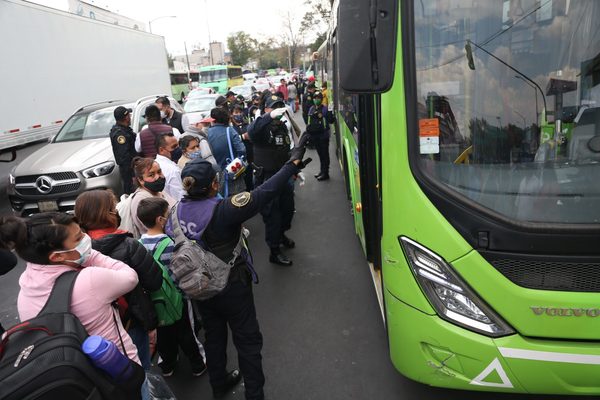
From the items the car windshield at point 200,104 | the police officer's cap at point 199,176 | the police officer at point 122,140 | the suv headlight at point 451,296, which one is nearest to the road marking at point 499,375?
the suv headlight at point 451,296

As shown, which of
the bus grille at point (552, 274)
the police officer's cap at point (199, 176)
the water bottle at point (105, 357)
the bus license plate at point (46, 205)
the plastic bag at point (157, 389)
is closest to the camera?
the water bottle at point (105, 357)

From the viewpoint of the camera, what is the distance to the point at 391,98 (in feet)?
7.51

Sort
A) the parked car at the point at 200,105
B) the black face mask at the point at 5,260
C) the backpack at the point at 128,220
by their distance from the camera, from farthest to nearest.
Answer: the parked car at the point at 200,105, the backpack at the point at 128,220, the black face mask at the point at 5,260

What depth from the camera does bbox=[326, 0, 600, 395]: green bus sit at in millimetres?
1969

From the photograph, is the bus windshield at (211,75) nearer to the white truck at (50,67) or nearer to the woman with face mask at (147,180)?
the white truck at (50,67)

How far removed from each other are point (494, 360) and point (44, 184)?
6.94 meters

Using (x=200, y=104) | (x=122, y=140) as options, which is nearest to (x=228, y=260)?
(x=122, y=140)

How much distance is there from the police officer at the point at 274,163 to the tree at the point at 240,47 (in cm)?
8198

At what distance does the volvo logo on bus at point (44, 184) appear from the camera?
6.64m

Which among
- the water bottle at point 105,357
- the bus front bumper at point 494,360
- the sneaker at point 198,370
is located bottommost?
the sneaker at point 198,370

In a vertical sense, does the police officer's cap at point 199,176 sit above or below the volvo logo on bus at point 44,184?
above

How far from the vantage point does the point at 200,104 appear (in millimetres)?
15047

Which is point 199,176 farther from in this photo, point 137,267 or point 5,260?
point 5,260

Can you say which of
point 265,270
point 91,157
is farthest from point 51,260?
point 91,157
